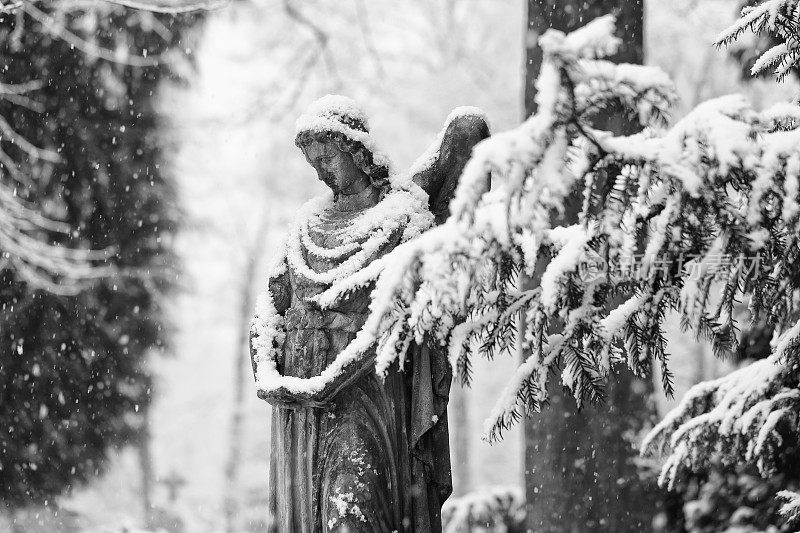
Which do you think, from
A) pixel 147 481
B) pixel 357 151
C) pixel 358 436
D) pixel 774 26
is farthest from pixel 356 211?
pixel 147 481

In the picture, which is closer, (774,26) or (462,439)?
(774,26)

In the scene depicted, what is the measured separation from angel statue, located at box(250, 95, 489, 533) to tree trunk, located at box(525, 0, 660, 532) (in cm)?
305

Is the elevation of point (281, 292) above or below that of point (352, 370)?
above

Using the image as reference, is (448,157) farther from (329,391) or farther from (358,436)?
(358,436)

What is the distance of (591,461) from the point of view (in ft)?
Answer: 23.3

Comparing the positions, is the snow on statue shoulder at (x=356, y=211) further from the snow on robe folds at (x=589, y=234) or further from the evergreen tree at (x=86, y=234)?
the evergreen tree at (x=86, y=234)

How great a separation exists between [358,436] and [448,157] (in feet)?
4.05

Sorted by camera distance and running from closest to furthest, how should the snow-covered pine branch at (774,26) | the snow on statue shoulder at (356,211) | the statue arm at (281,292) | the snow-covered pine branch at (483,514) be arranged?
1. the snow-covered pine branch at (774,26)
2. the snow on statue shoulder at (356,211)
3. the statue arm at (281,292)
4. the snow-covered pine branch at (483,514)

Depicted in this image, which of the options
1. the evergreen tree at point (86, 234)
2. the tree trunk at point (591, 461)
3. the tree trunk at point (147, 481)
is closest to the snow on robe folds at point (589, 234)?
the tree trunk at point (591, 461)

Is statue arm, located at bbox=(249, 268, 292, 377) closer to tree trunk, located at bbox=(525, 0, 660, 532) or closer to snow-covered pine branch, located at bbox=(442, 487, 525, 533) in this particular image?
tree trunk, located at bbox=(525, 0, 660, 532)

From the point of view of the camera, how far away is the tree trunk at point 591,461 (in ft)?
23.2

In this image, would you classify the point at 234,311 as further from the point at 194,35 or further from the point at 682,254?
the point at 682,254

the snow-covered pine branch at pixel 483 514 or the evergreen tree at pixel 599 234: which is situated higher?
the evergreen tree at pixel 599 234

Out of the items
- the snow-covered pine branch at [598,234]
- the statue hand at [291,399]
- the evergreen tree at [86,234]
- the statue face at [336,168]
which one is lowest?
the statue hand at [291,399]
